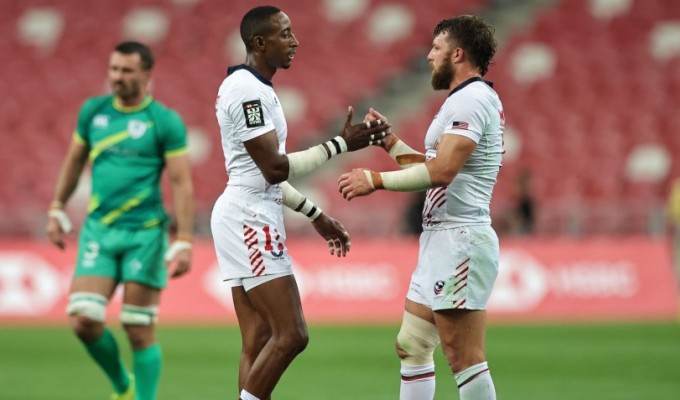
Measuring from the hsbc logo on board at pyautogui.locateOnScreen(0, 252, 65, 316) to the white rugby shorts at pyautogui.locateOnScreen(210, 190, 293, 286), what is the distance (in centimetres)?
1091

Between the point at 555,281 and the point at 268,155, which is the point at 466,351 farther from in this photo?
the point at 555,281

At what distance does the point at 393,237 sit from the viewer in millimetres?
19531

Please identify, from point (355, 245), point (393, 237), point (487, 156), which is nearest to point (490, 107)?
point (487, 156)

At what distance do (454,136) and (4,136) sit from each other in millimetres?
19566

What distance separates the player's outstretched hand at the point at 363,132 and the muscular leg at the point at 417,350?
3.31ft

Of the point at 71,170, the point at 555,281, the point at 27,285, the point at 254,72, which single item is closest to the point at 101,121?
the point at 71,170

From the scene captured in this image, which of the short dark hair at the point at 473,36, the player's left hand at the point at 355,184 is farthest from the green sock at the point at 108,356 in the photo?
the short dark hair at the point at 473,36

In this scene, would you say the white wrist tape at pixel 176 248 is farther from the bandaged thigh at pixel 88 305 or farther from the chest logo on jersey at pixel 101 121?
the chest logo on jersey at pixel 101 121

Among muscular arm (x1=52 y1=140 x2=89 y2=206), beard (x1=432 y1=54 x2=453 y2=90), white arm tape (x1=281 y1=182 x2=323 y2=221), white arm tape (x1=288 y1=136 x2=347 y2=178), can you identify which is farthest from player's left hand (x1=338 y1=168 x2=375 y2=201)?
muscular arm (x1=52 y1=140 x2=89 y2=206)

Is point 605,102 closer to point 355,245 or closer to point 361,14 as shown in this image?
point 361,14

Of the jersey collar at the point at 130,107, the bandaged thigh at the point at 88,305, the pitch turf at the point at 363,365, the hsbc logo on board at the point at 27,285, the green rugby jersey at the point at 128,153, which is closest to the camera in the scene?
the bandaged thigh at the point at 88,305

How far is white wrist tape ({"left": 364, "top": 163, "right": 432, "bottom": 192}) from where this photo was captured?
645 cm

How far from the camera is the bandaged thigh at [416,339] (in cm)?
703

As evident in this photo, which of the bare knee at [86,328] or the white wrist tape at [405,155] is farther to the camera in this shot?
the bare knee at [86,328]
